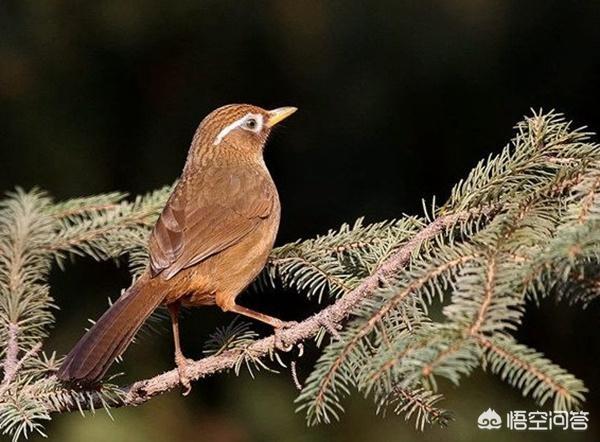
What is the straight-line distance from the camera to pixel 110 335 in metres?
3.38

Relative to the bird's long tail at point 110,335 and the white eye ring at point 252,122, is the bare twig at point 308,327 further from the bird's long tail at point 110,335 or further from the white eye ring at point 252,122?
the white eye ring at point 252,122

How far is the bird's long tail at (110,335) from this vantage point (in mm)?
3129

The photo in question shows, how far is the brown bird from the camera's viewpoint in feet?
11.2

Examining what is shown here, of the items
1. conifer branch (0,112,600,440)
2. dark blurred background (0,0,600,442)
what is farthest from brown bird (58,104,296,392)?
dark blurred background (0,0,600,442)

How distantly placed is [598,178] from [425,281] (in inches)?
23.7

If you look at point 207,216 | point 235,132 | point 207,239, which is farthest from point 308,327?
point 235,132

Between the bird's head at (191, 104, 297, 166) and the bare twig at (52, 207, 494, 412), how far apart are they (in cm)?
161

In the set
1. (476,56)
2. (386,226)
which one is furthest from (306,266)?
(476,56)

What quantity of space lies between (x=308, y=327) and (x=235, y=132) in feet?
6.19

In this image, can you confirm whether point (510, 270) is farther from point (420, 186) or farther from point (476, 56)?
point (476, 56)

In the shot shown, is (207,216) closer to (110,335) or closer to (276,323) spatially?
(276,323)

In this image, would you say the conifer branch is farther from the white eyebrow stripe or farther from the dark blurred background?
the dark blurred background

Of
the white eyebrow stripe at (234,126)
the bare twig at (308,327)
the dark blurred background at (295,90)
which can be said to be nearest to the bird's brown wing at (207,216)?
the white eyebrow stripe at (234,126)

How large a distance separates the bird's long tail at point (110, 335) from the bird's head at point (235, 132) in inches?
47.8
